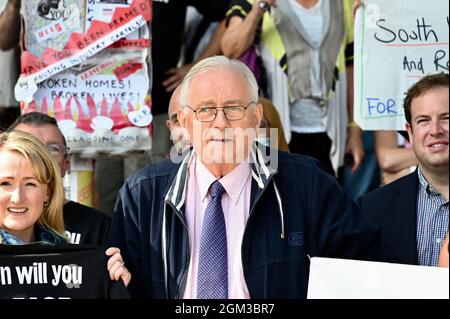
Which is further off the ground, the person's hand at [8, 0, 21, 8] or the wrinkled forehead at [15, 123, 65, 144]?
the person's hand at [8, 0, 21, 8]

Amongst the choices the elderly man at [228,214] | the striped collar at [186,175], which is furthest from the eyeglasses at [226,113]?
the striped collar at [186,175]

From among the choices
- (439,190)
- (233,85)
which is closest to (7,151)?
(233,85)

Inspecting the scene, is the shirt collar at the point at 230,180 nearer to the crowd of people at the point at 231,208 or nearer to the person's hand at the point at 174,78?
the crowd of people at the point at 231,208

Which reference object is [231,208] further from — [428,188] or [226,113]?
[428,188]

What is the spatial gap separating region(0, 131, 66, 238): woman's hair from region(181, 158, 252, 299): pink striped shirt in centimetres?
54

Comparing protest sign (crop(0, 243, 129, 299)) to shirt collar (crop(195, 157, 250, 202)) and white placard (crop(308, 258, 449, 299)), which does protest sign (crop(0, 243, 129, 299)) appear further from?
white placard (crop(308, 258, 449, 299))

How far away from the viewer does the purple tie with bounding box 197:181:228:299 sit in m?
4.00

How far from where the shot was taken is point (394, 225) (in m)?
4.59

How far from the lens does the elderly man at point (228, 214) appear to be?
13.3 feet

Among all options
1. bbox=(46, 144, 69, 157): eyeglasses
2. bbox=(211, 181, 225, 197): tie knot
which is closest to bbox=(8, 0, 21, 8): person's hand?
bbox=(46, 144, 69, 157): eyeglasses

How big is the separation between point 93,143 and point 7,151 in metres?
1.36

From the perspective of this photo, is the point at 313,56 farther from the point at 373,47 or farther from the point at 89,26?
the point at 89,26

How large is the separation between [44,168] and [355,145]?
2687mm

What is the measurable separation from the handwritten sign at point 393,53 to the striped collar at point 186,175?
104 cm
